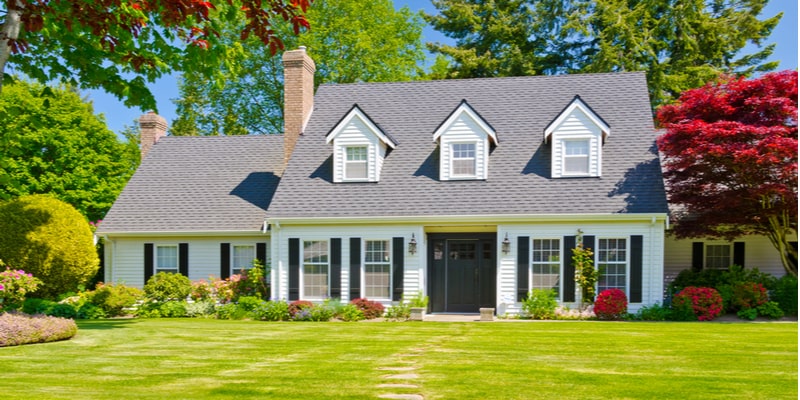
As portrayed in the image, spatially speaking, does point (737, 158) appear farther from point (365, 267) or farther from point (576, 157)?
point (365, 267)

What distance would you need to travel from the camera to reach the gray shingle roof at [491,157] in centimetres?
2016

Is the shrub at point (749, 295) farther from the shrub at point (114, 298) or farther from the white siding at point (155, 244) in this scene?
the shrub at point (114, 298)

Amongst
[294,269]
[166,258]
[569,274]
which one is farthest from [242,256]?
[569,274]

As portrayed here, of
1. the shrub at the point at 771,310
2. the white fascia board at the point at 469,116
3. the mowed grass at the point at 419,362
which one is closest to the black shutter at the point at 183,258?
the mowed grass at the point at 419,362

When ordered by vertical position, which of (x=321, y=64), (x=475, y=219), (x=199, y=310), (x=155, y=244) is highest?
(x=321, y=64)

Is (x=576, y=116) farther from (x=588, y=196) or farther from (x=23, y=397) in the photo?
(x=23, y=397)

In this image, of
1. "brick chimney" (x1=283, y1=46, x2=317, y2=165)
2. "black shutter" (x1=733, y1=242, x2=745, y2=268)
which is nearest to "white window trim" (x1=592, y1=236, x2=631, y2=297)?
"black shutter" (x1=733, y1=242, x2=745, y2=268)

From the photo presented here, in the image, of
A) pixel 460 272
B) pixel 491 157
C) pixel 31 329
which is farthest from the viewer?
pixel 491 157

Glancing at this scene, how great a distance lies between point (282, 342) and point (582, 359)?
17.9 ft

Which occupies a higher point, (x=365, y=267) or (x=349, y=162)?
(x=349, y=162)

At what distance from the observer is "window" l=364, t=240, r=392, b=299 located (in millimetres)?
20672

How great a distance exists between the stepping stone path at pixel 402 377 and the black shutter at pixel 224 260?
12203mm

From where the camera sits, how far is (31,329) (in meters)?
13.8

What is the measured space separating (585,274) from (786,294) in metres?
4.75
